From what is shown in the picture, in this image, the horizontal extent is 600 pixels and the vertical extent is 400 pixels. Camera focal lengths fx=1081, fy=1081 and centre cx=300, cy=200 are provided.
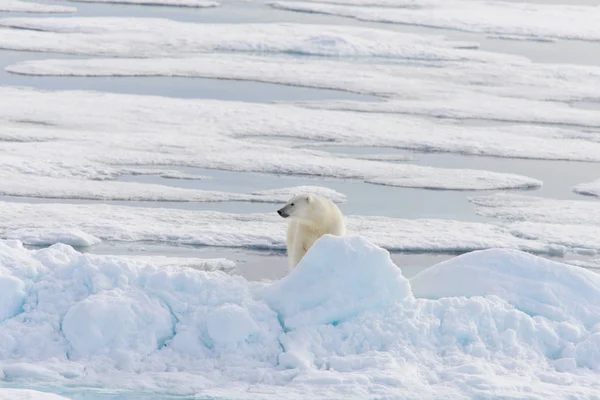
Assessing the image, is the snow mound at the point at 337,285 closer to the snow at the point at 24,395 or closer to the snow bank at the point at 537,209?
the snow at the point at 24,395

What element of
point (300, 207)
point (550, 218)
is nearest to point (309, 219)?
point (300, 207)

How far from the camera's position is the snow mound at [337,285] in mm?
4293

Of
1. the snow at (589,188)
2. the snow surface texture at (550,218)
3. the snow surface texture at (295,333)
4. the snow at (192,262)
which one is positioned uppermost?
the snow surface texture at (295,333)

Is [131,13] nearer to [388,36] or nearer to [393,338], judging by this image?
[388,36]

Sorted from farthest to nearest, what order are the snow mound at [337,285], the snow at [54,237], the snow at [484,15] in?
the snow at [484,15]
the snow at [54,237]
the snow mound at [337,285]

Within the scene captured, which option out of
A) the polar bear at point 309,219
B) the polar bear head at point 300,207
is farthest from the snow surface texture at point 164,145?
the polar bear head at point 300,207

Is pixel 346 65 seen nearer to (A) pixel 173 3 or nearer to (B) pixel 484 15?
(A) pixel 173 3

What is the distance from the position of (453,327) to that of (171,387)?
114cm

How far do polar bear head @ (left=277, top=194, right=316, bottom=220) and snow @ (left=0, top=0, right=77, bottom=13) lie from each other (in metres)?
14.5

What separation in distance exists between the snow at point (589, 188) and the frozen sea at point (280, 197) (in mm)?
34

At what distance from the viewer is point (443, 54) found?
1582 centimetres

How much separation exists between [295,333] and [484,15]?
17697mm

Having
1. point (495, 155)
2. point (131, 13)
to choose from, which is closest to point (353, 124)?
point (495, 155)

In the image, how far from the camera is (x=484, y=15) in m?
21.0
